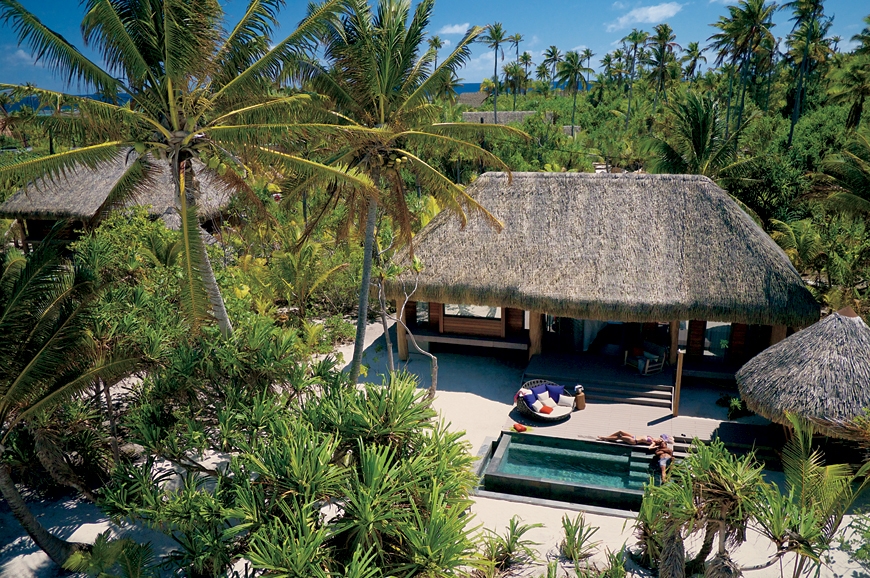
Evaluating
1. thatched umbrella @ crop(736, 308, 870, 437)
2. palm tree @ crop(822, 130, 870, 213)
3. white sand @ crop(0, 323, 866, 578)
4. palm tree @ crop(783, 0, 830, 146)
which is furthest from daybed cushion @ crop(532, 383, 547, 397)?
palm tree @ crop(783, 0, 830, 146)

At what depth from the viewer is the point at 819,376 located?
1045 cm

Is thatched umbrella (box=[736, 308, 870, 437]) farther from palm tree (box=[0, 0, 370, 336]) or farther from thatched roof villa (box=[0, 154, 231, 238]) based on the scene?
thatched roof villa (box=[0, 154, 231, 238])

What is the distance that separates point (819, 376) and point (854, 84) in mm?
24020

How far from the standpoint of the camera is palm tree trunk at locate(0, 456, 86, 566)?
748cm

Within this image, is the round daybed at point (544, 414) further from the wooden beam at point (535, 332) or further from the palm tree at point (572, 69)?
the palm tree at point (572, 69)

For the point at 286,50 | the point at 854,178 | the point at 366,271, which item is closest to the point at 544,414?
the point at 366,271

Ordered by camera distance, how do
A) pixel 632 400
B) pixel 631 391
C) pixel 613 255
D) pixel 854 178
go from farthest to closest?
pixel 854 178 → pixel 613 255 → pixel 631 391 → pixel 632 400

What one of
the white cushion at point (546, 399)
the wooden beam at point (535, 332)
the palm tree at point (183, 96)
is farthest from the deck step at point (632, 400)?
the palm tree at point (183, 96)

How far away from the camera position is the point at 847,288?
1400cm

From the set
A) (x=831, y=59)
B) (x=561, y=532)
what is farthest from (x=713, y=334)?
(x=831, y=59)

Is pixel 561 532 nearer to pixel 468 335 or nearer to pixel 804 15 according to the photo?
pixel 468 335

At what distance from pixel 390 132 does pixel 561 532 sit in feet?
23.7

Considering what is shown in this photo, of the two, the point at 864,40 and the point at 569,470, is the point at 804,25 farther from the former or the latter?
the point at 569,470

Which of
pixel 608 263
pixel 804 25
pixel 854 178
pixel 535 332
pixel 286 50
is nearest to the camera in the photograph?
pixel 286 50
